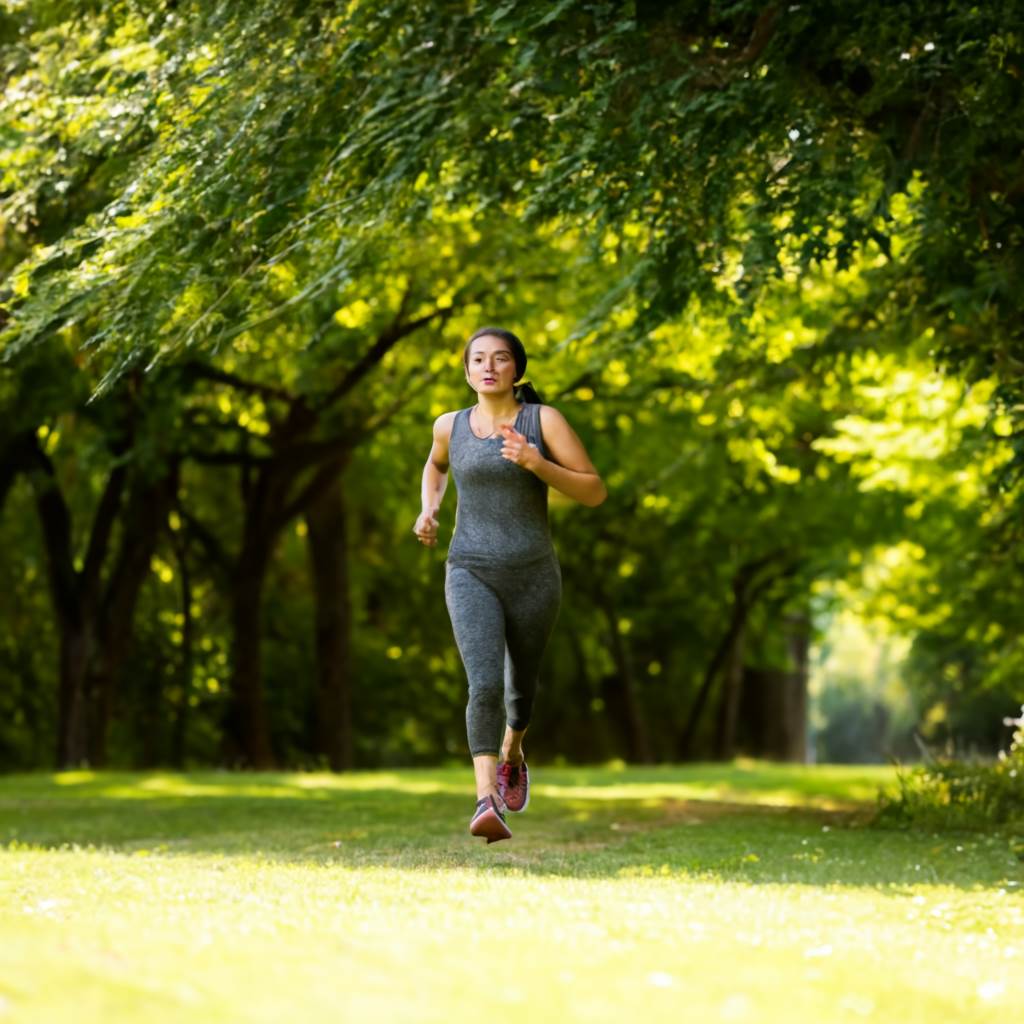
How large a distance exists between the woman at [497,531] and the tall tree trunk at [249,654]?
1646cm

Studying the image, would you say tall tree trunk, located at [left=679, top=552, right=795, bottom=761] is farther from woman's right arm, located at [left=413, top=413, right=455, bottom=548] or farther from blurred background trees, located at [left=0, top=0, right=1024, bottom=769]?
woman's right arm, located at [left=413, top=413, right=455, bottom=548]

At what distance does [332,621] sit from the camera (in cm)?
2672

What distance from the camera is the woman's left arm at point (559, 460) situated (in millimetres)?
8023

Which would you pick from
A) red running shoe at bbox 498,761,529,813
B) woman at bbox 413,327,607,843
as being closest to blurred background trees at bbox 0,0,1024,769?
woman at bbox 413,327,607,843

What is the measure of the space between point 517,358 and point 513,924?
347cm

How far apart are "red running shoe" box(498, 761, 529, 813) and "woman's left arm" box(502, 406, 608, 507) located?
1.45 m

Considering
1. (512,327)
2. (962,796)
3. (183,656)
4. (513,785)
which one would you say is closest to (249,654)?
(183,656)

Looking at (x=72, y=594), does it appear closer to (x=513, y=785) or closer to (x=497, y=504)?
(x=513, y=785)

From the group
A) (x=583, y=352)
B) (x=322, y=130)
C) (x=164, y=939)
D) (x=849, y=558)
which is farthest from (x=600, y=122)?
(x=849, y=558)

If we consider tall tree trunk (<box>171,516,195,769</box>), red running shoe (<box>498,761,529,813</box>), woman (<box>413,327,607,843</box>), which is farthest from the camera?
tall tree trunk (<box>171,516,195,769</box>)

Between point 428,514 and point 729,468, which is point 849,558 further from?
point 428,514

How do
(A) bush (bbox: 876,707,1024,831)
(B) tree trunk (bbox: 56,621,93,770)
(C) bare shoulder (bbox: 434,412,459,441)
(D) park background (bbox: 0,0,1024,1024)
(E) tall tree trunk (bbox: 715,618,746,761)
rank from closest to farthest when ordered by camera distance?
(D) park background (bbox: 0,0,1024,1024)
(C) bare shoulder (bbox: 434,412,459,441)
(A) bush (bbox: 876,707,1024,831)
(B) tree trunk (bbox: 56,621,93,770)
(E) tall tree trunk (bbox: 715,618,746,761)

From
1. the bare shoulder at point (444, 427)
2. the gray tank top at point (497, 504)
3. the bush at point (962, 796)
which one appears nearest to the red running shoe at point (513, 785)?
the gray tank top at point (497, 504)

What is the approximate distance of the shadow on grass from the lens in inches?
351
